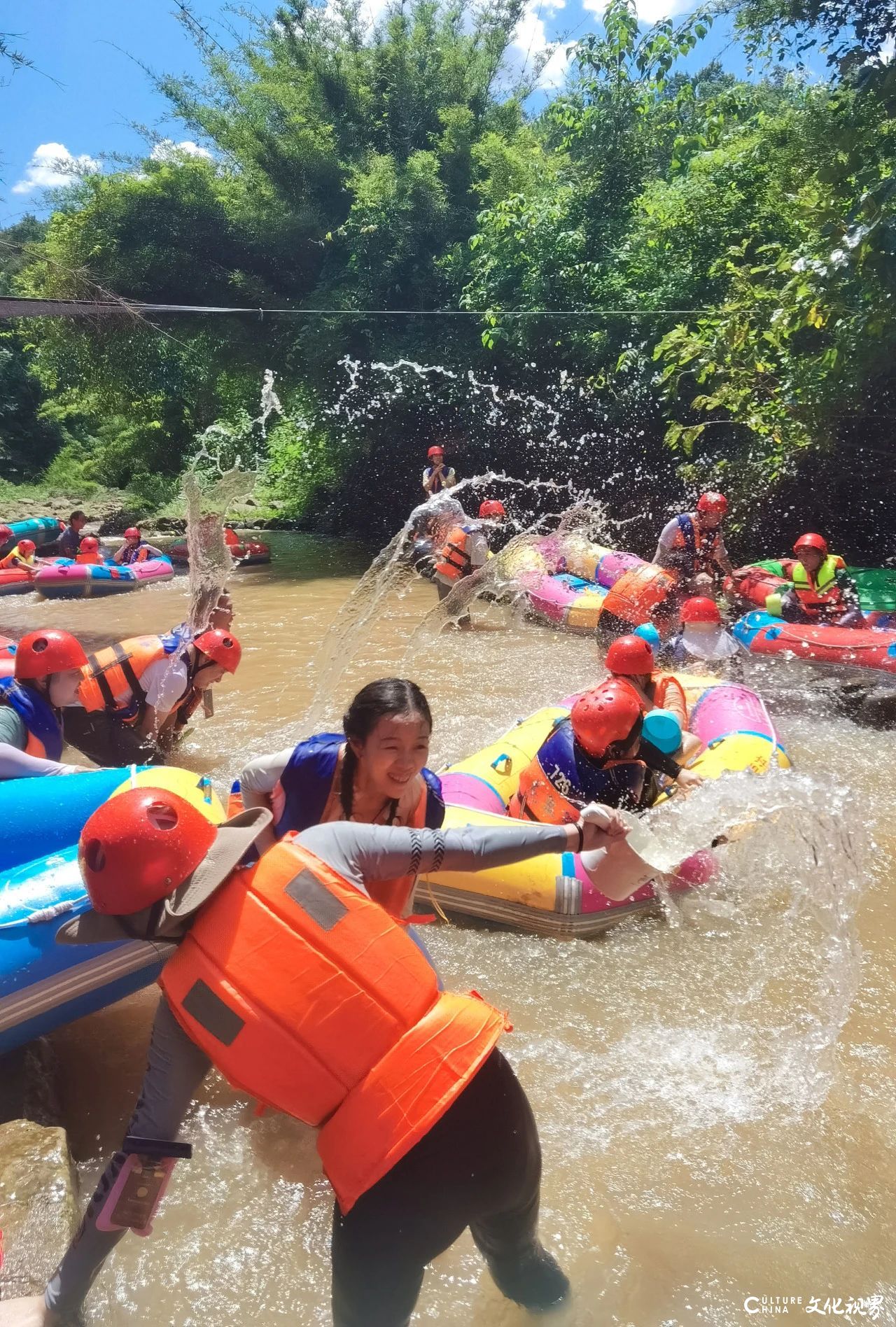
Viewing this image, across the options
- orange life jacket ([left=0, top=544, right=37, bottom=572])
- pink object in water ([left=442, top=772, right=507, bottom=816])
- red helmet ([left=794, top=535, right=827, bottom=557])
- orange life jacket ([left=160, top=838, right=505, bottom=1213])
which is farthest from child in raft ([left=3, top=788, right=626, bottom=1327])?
orange life jacket ([left=0, top=544, right=37, bottom=572])

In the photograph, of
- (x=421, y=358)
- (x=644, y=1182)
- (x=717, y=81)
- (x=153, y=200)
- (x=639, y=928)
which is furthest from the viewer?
(x=717, y=81)

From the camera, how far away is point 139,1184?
1.66m

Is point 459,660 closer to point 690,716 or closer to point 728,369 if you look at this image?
point 690,716

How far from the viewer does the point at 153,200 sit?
16531 mm

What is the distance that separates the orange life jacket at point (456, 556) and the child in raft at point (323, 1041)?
27.1 feet

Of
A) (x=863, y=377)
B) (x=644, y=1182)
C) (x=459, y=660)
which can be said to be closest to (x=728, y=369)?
(x=863, y=377)

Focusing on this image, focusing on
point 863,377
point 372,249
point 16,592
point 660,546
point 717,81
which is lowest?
point 16,592

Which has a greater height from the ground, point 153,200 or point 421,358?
point 153,200

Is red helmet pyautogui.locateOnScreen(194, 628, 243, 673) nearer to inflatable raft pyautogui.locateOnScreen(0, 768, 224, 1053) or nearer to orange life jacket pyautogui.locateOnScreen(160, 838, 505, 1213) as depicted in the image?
inflatable raft pyautogui.locateOnScreen(0, 768, 224, 1053)

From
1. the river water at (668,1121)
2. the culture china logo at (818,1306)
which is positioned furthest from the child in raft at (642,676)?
the culture china logo at (818,1306)

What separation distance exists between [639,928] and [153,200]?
1678cm

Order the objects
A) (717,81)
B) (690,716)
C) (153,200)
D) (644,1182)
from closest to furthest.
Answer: (644,1182), (690,716), (153,200), (717,81)

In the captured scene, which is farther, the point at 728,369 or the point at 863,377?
the point at 728,369

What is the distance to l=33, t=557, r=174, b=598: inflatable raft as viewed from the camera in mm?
12266
